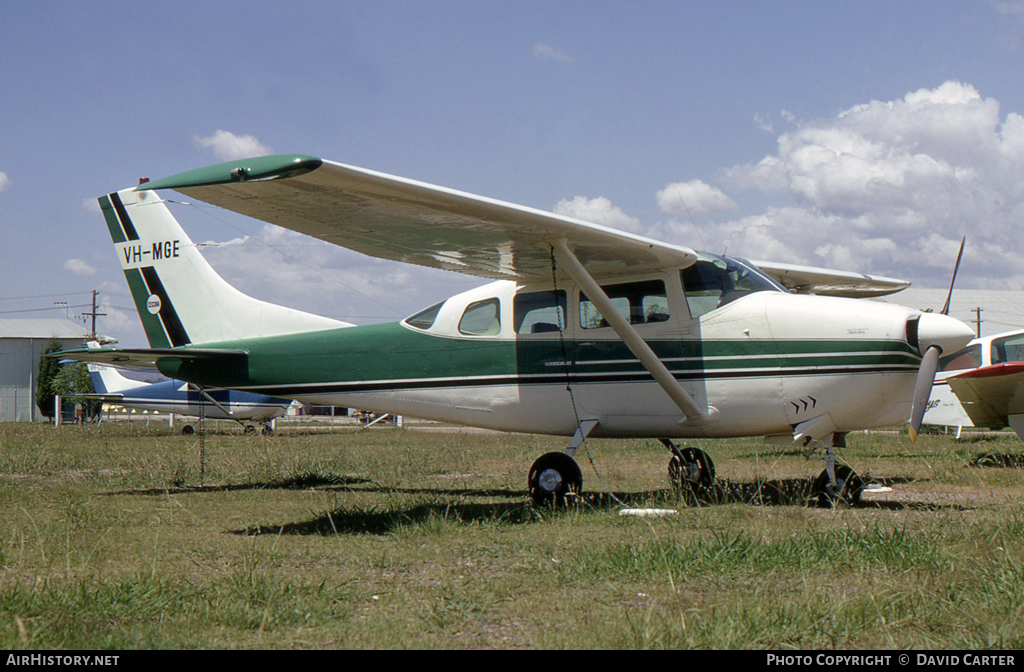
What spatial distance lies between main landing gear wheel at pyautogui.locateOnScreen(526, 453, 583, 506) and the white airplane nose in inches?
134

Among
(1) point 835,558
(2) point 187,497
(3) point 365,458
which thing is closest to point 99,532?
(2) point 187,497

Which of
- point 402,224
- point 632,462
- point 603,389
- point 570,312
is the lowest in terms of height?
Answer: point 632,462

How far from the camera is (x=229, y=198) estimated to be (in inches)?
239

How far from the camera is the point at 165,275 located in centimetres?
1088

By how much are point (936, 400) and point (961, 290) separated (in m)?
49.4

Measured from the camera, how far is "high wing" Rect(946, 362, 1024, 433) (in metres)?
11.1

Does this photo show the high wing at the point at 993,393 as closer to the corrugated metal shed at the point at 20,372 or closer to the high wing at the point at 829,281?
the high wing at the point at 829,281

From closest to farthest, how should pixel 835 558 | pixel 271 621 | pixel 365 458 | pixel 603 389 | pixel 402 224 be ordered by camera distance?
1. pixel 271 621
2. pixel 835 558
3. pixel 402 224
4. pixel 603 389
5. pixel 365 458

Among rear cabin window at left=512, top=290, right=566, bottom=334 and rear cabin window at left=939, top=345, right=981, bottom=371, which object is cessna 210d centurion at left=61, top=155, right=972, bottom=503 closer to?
rear cabin window at left=512, top=290, right=566, bottom=334

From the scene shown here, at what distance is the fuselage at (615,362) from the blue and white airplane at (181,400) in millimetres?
22298

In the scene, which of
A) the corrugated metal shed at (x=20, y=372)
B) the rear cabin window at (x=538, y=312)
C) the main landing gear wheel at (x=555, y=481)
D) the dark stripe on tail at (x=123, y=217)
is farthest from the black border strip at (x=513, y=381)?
the corrugated metal shed at (x=20, y=372)

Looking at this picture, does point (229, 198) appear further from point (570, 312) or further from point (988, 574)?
point (988, 574)

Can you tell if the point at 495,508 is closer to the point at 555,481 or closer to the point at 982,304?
the point at 555,481

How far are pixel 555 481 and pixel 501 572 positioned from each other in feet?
10.3
